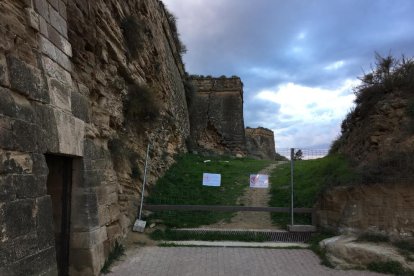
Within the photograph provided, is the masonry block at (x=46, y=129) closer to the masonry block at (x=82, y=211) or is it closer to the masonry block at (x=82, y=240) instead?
the masonry block at (x=82, y=211)

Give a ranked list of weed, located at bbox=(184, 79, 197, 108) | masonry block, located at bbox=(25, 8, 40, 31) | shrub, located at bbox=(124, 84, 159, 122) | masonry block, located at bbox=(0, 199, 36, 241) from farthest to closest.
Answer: weed, located at bbox=(184, 79, 197, 108), shrub, located at bbox=(124, 84, 159, 122), masonry block, located at bbox=(25, 8, 40, 31), masonry block, located at bbox=(0, 199, 36, 241)

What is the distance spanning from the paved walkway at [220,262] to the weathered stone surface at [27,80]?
10.8 ft

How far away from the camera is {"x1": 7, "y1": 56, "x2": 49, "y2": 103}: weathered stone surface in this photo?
4533 millimetres

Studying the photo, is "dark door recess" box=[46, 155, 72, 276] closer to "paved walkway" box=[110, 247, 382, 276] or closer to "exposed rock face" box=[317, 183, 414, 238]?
"paved walkway" box=[110, 247, 382, 276]

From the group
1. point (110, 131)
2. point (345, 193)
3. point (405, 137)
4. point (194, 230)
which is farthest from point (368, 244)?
point (110, 131)

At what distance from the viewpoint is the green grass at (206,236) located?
895cm

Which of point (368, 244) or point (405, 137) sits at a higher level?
point (405, 137)

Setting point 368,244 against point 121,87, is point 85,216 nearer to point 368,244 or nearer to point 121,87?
point 121,87

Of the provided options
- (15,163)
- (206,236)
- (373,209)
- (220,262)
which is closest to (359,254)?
(373,209)

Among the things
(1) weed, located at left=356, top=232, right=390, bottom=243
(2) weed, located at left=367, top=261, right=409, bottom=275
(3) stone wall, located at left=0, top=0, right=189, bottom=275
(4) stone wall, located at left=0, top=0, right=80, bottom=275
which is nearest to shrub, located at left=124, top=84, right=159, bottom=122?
(3) stone wall, located at left=0, top=0, right=189, bottom=275

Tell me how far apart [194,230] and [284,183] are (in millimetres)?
4734

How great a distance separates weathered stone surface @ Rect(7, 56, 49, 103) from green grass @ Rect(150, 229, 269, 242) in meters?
4.66

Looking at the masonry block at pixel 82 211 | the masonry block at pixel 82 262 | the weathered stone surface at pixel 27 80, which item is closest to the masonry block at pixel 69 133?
the weathered stone surface at pixel 27 80

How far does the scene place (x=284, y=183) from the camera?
1309 centimetres
